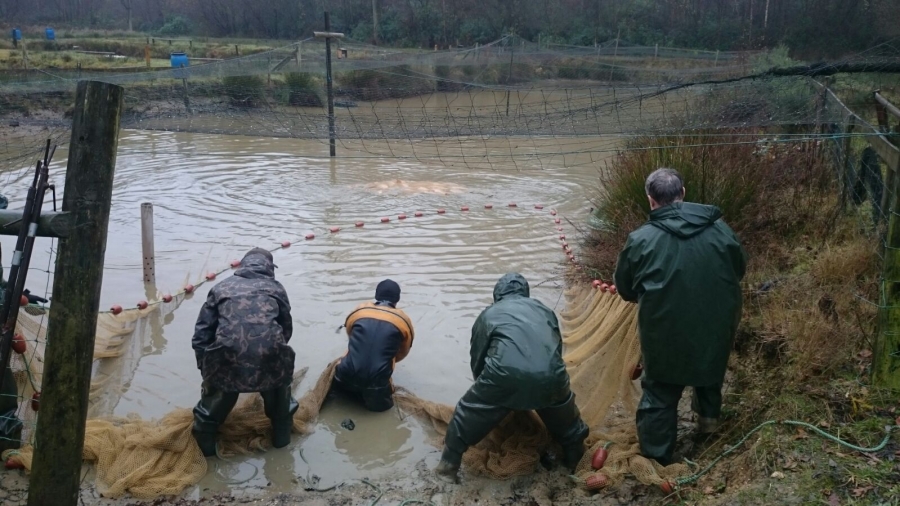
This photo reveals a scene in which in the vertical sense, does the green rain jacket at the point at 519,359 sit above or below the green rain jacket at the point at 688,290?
below

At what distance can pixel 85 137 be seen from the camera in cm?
340

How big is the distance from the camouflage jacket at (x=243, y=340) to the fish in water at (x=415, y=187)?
9548 millimetres

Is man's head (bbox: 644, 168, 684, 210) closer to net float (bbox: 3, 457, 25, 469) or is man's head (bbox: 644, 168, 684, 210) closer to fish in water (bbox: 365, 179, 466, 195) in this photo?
net float (bbox: 3, 457, 25, 469)

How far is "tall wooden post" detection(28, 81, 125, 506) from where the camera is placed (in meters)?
3.41

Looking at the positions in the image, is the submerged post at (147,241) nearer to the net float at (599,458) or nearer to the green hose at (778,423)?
the net float at (599,458)

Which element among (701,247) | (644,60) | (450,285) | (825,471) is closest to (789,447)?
(825,471)

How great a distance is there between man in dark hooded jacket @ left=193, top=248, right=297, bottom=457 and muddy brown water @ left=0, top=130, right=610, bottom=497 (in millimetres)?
Result: 324

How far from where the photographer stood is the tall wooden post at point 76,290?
3.41 meters

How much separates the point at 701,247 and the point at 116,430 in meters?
4.06

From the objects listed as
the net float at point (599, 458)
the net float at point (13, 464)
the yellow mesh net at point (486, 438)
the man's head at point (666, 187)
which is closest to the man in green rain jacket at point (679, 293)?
the man's head at point (666, 187)

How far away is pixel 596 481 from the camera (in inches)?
180

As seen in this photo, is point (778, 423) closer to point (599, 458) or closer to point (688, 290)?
point (688, 290)

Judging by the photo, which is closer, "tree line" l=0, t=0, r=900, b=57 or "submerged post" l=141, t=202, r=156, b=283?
"submerged post" l=141, t=202, r=156, b=283

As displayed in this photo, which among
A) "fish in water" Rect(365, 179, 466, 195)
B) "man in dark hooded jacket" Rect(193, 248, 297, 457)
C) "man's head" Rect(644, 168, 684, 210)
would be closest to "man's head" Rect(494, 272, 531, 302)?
"man's head" Rect(644, 168, 684, 210)
